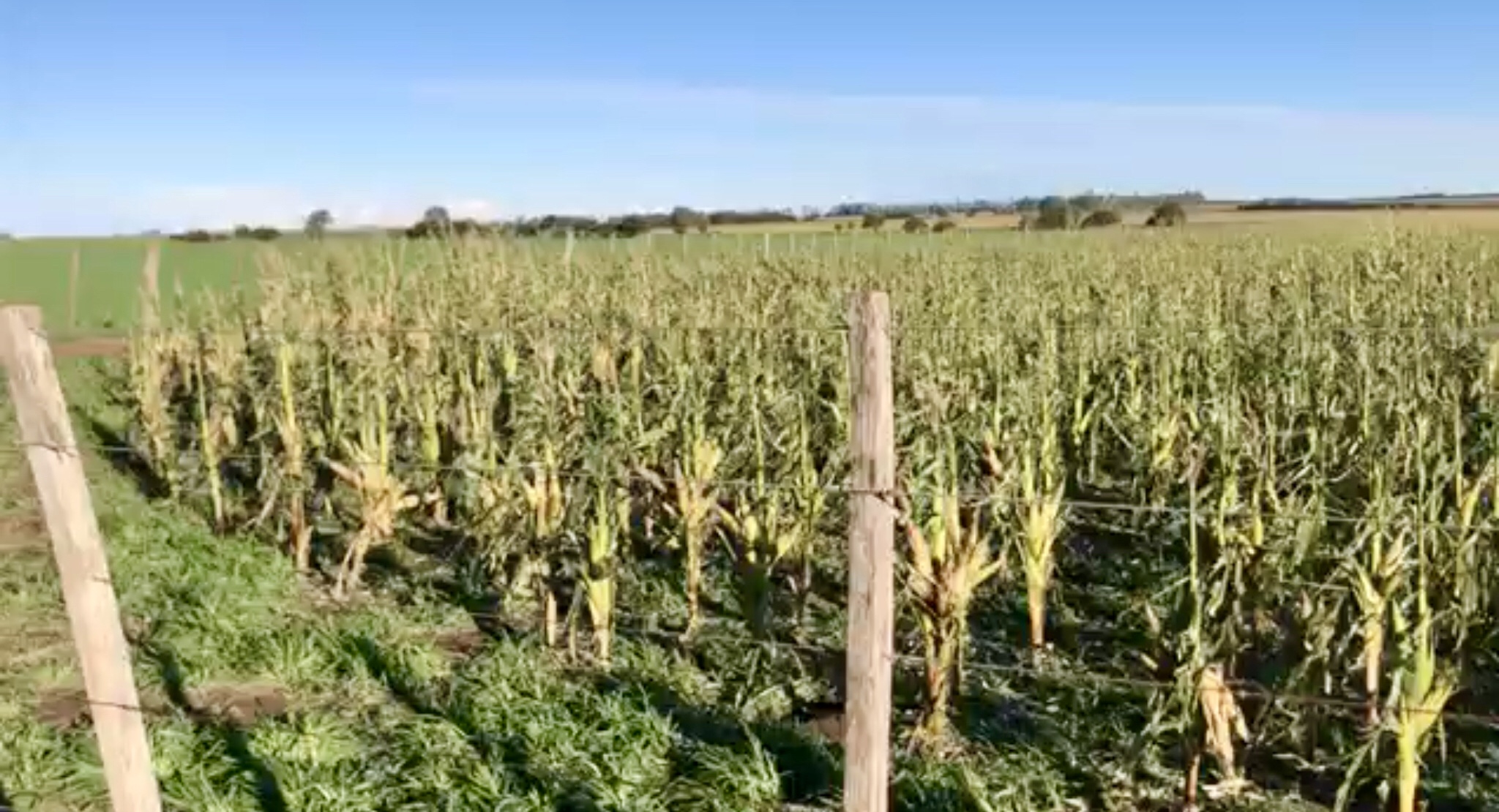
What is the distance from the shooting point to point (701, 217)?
15664 millimetres

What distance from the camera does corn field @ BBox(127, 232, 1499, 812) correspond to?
425 cm

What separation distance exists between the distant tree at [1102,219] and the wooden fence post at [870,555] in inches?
332

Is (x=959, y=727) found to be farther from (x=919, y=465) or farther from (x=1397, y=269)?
(x=1397, y=269)

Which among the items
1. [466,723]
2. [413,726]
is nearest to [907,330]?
[466,723]

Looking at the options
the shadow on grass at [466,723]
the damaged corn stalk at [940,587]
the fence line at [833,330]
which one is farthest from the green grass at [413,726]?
the fence line at [833,330]

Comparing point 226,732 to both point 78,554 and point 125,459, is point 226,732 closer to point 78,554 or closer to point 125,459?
point 78,554

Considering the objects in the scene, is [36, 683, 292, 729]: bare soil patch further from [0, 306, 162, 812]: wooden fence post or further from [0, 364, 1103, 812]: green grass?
[0, 306, 162, 812]: wooden fence post

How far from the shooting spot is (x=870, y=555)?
2811mm

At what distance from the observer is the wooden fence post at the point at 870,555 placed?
110 inches

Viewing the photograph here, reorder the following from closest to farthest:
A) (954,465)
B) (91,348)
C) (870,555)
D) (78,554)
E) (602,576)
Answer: (870,555) → (78,554) → (954,465) → (602,576) → (91,348)

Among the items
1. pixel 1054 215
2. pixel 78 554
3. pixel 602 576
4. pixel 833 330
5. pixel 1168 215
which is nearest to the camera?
pixel 78 554

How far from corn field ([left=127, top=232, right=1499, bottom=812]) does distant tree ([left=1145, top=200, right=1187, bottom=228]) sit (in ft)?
4.00

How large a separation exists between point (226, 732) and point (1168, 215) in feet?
35.8

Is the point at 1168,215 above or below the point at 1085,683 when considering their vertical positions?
above
